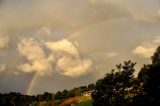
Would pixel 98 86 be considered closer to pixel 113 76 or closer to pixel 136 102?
pixel 113 76

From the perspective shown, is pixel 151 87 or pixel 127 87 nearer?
pixel 151 87

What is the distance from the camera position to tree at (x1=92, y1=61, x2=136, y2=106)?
84.2m

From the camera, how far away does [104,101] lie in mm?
84438

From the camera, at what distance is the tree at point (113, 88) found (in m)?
84.2

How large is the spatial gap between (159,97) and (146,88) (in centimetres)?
345

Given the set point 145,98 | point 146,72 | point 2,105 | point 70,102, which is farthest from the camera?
point 70,102

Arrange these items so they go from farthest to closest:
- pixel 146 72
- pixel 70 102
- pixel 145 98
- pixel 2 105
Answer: pixel 70 102
pixel 2 105
pixel 146 72
pixel 145 98

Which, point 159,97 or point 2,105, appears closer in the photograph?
point 159,97

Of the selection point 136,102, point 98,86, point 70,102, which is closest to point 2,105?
point 70,102

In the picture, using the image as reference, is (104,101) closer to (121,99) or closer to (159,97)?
(121,99)

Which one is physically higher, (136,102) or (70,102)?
(70,102)

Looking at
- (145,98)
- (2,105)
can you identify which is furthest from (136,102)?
(2,105)

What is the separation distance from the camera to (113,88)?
85000mm

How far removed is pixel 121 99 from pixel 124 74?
6.62 m
